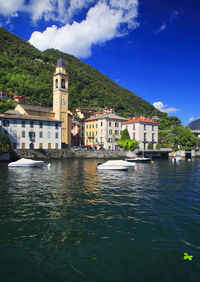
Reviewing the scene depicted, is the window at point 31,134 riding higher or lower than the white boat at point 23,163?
higher

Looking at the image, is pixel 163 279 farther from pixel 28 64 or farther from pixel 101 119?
pixel 28 64

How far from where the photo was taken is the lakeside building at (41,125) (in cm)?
6275

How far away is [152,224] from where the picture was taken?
12.8 m

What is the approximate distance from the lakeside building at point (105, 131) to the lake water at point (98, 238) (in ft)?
222

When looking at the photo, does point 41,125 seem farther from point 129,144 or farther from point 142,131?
point 142,131

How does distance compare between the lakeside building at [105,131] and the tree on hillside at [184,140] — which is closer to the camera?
the lakeside building at [105,131]

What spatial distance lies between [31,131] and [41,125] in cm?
381

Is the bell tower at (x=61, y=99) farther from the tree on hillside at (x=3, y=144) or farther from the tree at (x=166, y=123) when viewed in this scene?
the tree at (x=166, y=123)

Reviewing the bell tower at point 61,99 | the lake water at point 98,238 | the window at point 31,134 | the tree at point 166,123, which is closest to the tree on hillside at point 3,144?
the window at point 31,134

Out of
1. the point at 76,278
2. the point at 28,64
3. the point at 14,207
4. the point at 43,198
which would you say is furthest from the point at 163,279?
the point at 28,64

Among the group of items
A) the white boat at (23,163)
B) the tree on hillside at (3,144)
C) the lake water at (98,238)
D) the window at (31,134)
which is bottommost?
the lake water at (98,238)

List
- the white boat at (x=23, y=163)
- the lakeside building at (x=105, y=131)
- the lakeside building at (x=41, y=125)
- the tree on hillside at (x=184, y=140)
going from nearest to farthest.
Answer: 1. the white boat at (x=23, y=163)
2. the lakeside building at (x=41, y=125)
3. the lakeside building at (x=105, y=131)
4. the tree on hillside at (x=184, y=140)

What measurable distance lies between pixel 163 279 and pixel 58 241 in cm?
518

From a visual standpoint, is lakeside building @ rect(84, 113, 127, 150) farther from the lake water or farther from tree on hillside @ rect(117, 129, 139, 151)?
the lake water
